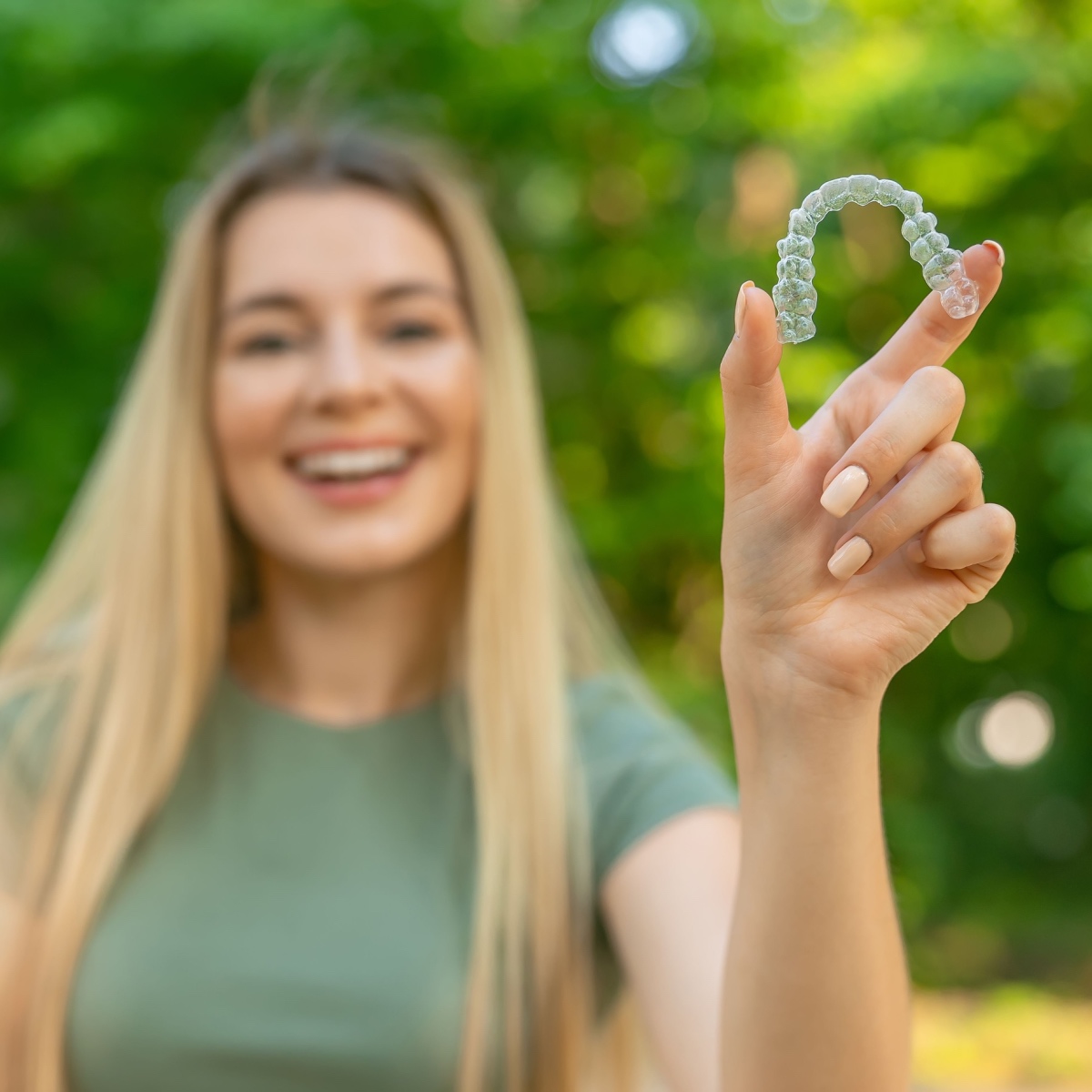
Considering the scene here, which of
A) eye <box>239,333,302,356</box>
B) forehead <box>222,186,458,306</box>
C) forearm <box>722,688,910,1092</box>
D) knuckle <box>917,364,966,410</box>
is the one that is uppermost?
forehead <box>222,186,458,306</box>

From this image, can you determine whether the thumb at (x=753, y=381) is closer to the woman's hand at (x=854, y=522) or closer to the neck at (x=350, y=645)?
the woman's hand at (x=854, y=522)

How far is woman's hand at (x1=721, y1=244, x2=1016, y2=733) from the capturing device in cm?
109

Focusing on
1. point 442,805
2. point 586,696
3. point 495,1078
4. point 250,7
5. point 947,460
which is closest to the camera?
point 947,460

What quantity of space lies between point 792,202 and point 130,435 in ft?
12.2

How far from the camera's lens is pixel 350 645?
83.9 inches

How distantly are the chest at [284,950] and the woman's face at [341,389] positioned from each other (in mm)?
402

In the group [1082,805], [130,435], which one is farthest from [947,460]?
[1082,805]

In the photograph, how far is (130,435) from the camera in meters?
2.20

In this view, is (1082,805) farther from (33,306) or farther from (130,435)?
(130,435)

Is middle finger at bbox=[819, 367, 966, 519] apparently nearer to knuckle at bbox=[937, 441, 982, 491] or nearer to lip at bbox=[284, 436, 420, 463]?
knuckle at bbox=[937, 441, 982, 491]

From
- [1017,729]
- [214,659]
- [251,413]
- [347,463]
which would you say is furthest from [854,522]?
[1017,729]

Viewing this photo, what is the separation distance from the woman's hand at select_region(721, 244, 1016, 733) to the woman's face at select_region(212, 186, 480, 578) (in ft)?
3.01

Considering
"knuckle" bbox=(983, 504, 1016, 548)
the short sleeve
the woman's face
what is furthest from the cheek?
"knuckle" bbox=(983, 504, 1016, 548)

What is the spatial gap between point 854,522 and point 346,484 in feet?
3.34
